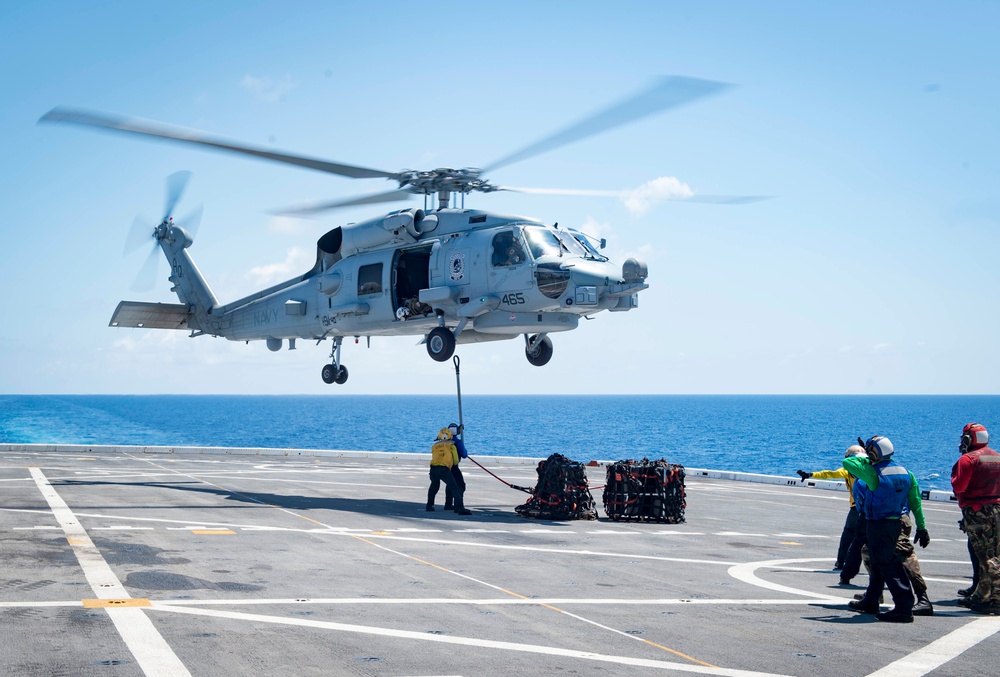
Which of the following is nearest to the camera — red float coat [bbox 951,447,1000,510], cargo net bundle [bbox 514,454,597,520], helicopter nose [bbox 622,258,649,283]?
red float coat [bbox 951,447,1000,510]

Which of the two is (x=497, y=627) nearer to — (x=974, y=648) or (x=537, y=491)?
(x=974, y=648)

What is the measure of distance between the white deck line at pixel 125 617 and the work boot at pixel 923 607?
7603 millimetres

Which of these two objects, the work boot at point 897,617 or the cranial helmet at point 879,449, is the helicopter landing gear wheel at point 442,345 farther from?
the work boot at point 897,617

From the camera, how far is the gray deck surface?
787cm

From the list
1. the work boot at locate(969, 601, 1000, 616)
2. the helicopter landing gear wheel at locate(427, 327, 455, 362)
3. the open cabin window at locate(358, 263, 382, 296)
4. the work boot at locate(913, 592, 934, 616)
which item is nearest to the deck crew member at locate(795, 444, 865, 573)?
the work boot at locate(913, 592, 934, 616)

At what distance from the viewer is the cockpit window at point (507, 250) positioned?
20.8m

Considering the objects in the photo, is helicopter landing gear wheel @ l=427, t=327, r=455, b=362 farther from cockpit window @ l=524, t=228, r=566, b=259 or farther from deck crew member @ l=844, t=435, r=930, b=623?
deck crew member @ l=844, t=435, r=930, b=623

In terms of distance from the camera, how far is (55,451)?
116ft

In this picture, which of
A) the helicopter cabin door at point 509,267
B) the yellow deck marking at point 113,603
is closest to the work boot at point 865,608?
the yellow deck marking at point 113,603

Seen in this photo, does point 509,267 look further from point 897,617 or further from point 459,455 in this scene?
point 897,617

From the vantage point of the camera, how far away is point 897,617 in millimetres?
9844

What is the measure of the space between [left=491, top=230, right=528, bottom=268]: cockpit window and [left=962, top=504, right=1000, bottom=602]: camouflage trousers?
11.7 m

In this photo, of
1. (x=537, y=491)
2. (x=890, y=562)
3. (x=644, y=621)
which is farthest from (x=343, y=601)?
(x=537, y=491)

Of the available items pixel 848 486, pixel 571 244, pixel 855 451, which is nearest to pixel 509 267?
pixel 571 244
